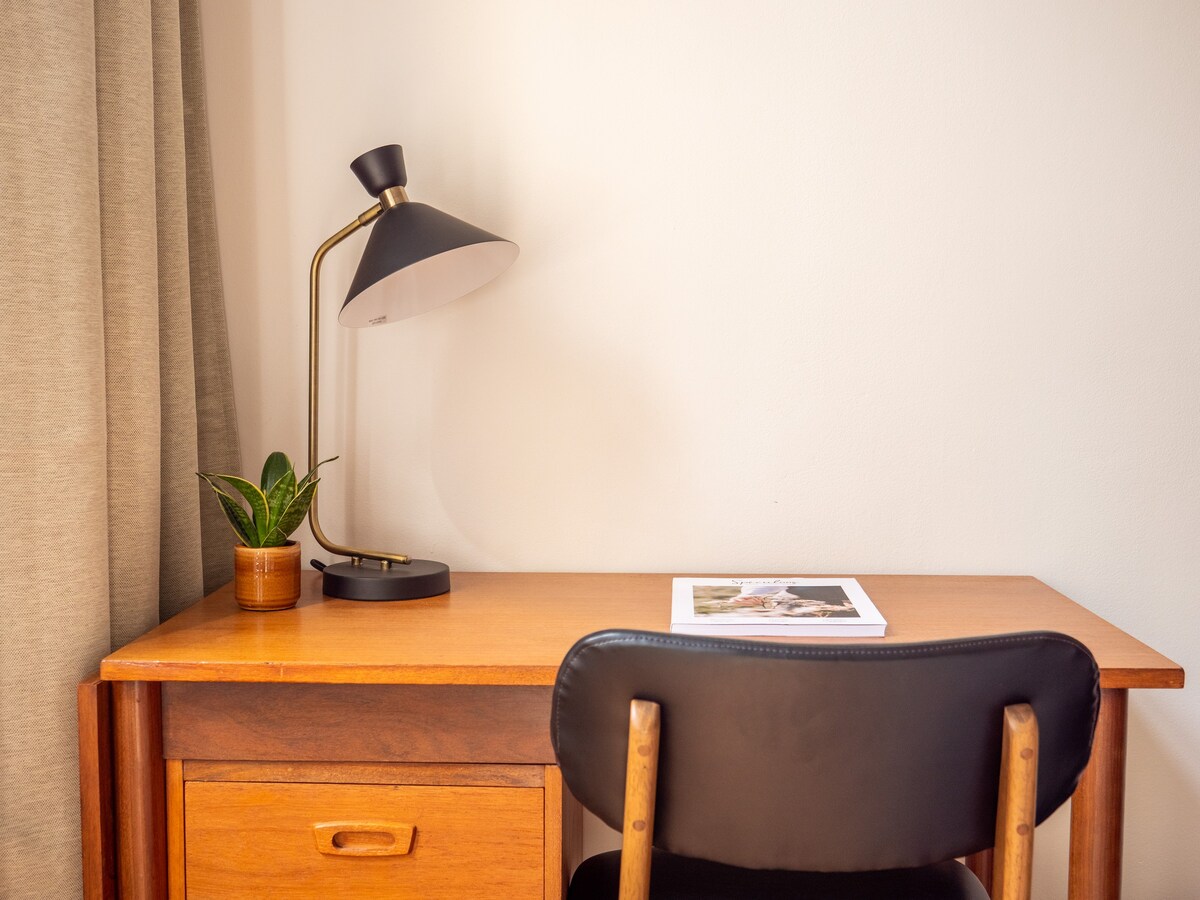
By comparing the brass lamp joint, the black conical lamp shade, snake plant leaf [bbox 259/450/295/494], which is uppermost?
the brass lamp joint

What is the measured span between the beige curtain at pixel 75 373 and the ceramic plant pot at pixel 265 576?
13cm

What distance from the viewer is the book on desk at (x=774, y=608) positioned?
1.17 meters

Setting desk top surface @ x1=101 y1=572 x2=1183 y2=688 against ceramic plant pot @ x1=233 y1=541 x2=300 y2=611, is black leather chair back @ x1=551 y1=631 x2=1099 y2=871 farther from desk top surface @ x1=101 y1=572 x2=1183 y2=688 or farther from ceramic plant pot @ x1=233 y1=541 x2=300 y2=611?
ceramic plant pot @ x1=233 y1=541 x2=300 y2=611

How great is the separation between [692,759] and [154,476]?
0.87 metres

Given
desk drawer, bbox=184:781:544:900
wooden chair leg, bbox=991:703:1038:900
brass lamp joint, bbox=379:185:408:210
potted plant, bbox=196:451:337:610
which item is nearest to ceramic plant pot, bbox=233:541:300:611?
potted plant, bbox=196:451:337:610

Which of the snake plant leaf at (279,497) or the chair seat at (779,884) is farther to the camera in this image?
the snake plant leaf at (279,497)

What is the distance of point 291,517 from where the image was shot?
1.35 meters

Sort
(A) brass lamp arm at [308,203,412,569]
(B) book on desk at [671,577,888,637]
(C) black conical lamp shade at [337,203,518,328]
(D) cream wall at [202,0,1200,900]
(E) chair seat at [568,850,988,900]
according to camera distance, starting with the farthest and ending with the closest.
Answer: (D) cream wall at [202,0,1200,900], (A) brass lamp arm at [308,203,412,569], (C) black conical lamp shade at [337,203,518,328], (B) book on desk at [671,577,888,637], (E) chair seat at [568,850,988,900]

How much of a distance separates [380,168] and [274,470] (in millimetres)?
453

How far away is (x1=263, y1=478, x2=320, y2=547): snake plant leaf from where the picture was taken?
134 cm

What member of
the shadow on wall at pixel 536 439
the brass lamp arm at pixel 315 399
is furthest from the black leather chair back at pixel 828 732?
the shadow on wall at pixel 536 439

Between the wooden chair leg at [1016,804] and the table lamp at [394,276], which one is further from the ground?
the table lamp at [394,276]

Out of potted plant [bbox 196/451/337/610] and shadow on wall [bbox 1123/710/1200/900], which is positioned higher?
potted plant [bbox 196/451/337/610]

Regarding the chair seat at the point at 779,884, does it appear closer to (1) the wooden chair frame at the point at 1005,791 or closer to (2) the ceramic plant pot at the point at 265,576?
(1) the wooden chair frame at the point at 1005,791
